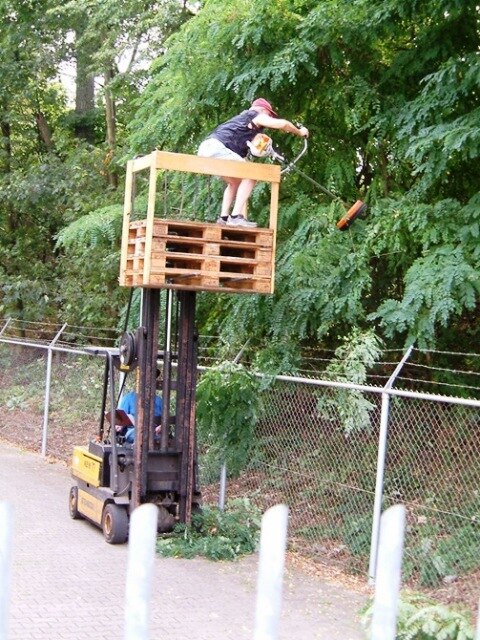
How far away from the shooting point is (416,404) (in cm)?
1080

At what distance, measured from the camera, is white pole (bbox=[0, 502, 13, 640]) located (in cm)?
264

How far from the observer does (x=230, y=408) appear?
1039 cm

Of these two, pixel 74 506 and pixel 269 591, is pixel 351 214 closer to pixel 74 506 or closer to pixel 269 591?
pixel 74 506

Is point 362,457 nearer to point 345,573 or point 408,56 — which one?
point 345,573

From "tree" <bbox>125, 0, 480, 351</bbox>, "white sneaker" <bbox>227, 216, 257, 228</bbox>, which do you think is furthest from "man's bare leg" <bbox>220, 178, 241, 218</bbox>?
"tree" <bbox>125, 0, 480, 351</bbox>

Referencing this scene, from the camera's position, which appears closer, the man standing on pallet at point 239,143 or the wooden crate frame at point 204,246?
the wooden crate frame at point 204,246

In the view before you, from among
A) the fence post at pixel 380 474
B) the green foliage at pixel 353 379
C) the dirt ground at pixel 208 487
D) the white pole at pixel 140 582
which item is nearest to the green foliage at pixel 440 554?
the dirt ground at pixel 208 487

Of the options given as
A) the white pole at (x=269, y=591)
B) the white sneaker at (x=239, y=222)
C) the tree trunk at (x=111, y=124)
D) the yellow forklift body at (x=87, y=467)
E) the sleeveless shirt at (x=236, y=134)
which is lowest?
the yellow forklift body at (x=87, y=467)

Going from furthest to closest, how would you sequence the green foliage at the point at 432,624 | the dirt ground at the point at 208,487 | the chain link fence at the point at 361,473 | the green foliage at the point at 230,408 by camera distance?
the green foliage at the point at 230,408, the chain link fence at the point at 361,473, the dirt ground at the point at 208,487, the green foliage at the point at 432,624

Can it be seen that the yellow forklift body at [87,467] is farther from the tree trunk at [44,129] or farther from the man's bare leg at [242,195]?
the tree trunk at [44,129]

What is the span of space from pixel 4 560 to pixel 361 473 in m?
7.73

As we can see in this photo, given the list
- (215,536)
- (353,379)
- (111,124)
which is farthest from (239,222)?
(111,124)

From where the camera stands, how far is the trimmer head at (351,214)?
33.2 feet

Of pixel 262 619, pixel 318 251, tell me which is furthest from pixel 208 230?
pixel 262 619
